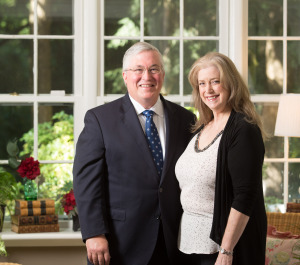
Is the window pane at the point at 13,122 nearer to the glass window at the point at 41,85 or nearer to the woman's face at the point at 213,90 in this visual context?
the glass window at the point at 41,85

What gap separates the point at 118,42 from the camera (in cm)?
491

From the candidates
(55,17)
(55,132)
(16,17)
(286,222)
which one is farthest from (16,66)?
(286,222)

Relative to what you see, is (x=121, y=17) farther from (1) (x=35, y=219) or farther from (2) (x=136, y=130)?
(2) (x=136, y=130)

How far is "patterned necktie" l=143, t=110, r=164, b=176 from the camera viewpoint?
11.1 feet

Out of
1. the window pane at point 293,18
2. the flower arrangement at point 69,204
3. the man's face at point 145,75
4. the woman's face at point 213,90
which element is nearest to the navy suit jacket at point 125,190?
the man's face at point 145,75

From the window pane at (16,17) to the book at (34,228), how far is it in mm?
1453

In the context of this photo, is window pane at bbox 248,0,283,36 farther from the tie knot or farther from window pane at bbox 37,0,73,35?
the tie knot

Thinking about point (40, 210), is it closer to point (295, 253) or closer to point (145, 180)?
point (145, 180)

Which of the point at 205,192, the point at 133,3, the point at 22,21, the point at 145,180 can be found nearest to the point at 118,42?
the point at 133,3

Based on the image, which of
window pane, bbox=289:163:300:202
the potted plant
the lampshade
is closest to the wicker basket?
the lampshade

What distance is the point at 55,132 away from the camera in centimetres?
494

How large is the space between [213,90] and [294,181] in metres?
2.23

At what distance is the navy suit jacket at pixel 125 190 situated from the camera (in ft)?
10.9

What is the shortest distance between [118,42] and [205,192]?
2182 millimetres
